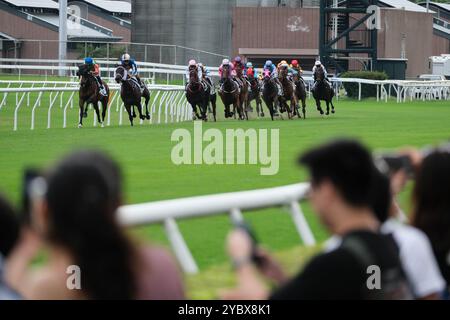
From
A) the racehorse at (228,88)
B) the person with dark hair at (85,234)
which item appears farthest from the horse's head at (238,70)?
the person with dark hair at (85,234)

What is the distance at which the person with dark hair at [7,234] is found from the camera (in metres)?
3.53

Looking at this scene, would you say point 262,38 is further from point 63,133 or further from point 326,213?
point 326,213

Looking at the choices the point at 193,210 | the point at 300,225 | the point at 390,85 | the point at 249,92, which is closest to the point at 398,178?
the point at 300,225

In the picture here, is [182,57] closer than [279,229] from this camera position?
No

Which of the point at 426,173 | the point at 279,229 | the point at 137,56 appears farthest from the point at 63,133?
the point at 137,56

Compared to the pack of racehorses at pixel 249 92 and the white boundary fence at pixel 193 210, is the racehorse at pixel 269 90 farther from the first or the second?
the white boundary fence at pixel 193 210

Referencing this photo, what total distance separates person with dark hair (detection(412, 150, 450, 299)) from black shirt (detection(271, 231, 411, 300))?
2.49ft

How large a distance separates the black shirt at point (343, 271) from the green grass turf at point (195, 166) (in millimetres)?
830

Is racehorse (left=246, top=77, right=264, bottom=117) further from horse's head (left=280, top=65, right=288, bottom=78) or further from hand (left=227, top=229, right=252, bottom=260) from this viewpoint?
hand (left=227, top=229, right=252, bottom=260)

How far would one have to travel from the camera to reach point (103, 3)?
267 feet

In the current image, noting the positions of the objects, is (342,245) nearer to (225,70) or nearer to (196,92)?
(196,92)

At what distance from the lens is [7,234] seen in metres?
3.56
